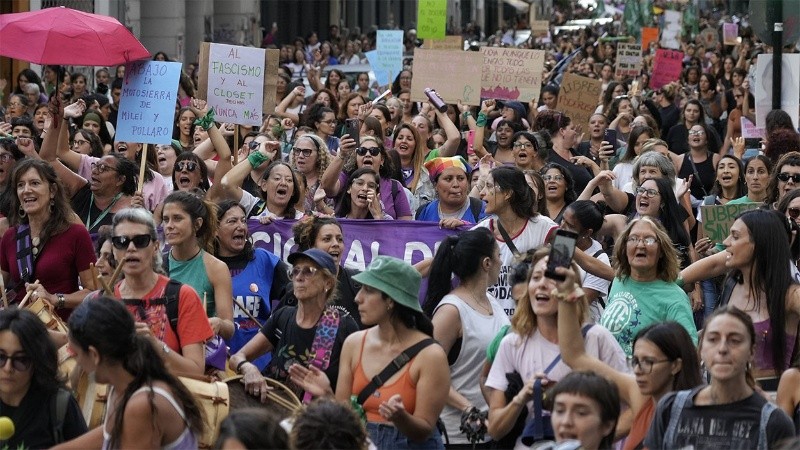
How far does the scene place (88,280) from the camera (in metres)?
8.09

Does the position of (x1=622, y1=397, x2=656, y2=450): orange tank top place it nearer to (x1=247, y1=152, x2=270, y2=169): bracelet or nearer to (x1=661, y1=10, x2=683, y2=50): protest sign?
(x1=247, y1=152, x2=270, y2=169): bracelet

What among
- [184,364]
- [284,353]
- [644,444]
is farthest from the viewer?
[284,353]

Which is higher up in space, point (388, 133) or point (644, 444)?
point (388, 133)

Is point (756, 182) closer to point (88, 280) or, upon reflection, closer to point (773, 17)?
point (773, 17)

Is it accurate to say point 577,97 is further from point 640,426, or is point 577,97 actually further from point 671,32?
point 671,32

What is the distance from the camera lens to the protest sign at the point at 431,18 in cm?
1947

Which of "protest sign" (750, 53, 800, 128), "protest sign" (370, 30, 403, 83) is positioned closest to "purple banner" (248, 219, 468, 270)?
"protest sign" (750, 53, 800, 128)

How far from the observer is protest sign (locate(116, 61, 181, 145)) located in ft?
36.3

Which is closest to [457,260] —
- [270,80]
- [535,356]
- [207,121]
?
[535,356]

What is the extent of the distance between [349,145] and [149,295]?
183 inches

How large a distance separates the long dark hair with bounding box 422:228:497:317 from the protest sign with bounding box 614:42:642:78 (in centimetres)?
1511

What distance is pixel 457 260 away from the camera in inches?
286

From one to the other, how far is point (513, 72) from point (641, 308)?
30.7 ft

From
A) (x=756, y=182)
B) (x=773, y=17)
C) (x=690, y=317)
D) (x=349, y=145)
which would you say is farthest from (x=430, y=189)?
(x=690, y=317)
